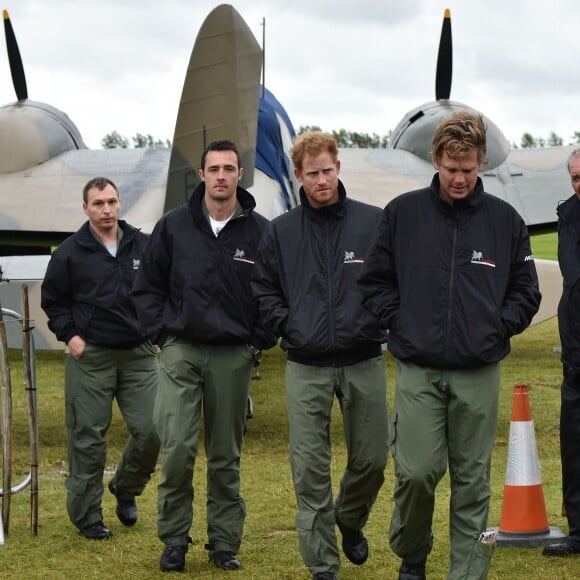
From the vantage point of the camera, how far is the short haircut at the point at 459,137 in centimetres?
427

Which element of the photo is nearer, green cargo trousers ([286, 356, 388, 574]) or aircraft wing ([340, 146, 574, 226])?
green cargo trousers ([286, 356, 388, 574])

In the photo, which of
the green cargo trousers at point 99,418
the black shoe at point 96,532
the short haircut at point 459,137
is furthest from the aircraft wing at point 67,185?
the short haircut at point 459,137

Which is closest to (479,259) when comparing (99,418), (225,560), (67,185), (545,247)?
(225,560)

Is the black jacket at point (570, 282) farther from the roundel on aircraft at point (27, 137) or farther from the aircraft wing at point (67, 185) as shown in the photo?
the roundel on aircraft at point (27, 137)

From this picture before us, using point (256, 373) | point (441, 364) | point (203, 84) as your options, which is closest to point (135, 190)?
point (256, 373)

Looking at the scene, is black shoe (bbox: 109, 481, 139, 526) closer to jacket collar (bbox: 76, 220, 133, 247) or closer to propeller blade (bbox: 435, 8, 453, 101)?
jacket collar (bbox: 76, 220, 133, 247)

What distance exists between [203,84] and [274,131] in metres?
2.85

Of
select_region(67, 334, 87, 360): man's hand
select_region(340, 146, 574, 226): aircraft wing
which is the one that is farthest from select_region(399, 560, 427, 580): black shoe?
select_region(340, 146, 574, 226): aircraft wing

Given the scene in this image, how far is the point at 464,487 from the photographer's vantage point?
4.39m

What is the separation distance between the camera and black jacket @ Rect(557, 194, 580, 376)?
5238 millimetres

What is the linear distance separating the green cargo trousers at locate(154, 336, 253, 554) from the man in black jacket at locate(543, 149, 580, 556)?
5.05 feet

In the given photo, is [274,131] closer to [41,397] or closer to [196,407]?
[41,397]

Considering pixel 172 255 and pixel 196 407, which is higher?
pixel 172 255

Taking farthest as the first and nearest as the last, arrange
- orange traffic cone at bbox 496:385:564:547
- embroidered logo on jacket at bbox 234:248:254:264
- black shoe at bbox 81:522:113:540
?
black shoe at bbox 81:522:113:540 → orange traffic cone at bbox 496:385:564:547 → embroidered logo on jacket at bbox 234:248:254:264
